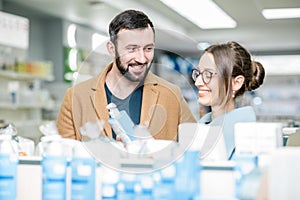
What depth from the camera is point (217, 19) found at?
934 centimetres

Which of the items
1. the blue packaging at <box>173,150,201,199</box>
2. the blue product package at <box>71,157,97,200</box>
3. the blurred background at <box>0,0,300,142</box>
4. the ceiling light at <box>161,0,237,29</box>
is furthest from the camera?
the ceiling light at <box>161,0,237,29</box>

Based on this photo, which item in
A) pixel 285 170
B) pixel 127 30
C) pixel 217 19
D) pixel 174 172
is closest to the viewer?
pixel 285 170

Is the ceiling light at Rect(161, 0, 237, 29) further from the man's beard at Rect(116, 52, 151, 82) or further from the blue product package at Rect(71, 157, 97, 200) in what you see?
the blue product package at Rect(71, 157, 97, 200)

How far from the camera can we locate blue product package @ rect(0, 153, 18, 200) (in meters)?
1.85

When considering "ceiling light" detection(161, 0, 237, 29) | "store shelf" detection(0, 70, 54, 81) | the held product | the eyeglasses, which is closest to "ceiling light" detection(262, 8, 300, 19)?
"ceiling light" detection(161, 0, 237, 29)

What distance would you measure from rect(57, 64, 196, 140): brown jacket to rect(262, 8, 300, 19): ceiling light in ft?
20.4

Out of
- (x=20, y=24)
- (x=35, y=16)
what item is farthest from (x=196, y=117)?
(x=35, y=16)

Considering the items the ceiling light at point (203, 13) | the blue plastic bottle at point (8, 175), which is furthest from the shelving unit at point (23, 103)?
the blue plastic bottle at point (8, 175)

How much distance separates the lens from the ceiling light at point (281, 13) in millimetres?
8333

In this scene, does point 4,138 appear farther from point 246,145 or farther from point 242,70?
point 242,70

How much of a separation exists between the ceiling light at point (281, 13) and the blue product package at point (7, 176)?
705 cm

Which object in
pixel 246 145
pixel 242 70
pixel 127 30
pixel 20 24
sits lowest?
pixel 246 145

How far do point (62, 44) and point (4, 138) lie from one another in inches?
312

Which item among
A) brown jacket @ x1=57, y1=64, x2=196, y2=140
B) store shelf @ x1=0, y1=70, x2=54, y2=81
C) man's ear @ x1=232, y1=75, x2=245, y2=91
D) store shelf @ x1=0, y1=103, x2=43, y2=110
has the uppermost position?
store shelf @ x1=0, y1=70, x2=54, y2=81
